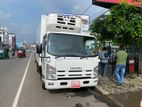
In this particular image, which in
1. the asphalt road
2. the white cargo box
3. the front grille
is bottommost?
the asphalt road

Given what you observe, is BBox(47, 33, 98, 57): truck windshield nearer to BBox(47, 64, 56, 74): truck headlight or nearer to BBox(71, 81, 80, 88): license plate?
BBox(47, 64, 56, 74): truck headlight

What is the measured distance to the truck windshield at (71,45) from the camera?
34.6 ft

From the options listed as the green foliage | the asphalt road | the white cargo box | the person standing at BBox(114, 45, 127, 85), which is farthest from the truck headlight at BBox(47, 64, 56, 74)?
the green foliage

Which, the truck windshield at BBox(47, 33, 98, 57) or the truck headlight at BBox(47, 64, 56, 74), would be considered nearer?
the truck headlight at BBox(47, 64, 56, 74)

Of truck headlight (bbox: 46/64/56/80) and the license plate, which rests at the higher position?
truck headlight (bbox: 46/64/56/80)

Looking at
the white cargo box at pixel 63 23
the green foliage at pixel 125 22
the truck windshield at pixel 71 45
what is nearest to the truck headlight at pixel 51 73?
the truck windshield at pixel 71 45

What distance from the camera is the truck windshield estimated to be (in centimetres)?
1053

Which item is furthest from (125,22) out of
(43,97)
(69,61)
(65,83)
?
(43,97)

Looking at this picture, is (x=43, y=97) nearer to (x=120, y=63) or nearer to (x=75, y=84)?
(x=75, y=84)

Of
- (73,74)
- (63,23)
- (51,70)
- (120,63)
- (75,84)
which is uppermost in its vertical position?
(63,23)

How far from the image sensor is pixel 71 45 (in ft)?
35.7

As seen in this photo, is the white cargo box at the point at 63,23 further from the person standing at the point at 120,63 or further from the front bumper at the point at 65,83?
the front bumper at the point at 65,83

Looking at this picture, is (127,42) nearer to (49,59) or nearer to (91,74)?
(91,74)

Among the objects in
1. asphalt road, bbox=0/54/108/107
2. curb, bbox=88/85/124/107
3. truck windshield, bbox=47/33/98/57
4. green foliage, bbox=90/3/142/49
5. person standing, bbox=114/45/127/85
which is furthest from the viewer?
green foliage, bbox=90/3/142/49
